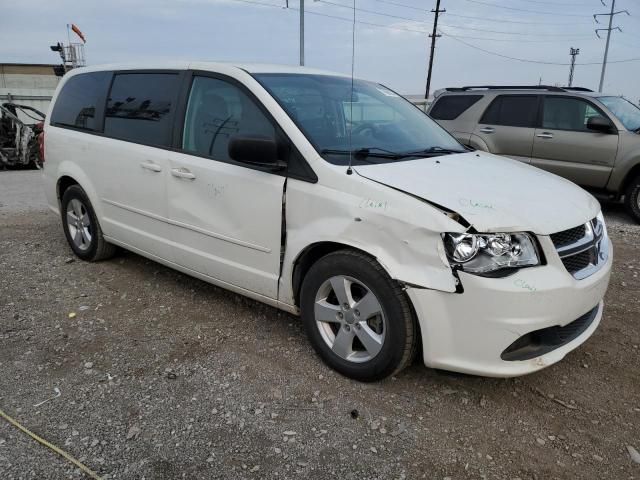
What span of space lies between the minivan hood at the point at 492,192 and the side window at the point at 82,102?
2749mm

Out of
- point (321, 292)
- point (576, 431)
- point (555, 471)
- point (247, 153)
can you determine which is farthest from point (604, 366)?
point (247, 153)

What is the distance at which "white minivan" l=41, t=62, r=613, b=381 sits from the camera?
263cm

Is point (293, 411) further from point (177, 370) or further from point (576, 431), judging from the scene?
point (576, 431)

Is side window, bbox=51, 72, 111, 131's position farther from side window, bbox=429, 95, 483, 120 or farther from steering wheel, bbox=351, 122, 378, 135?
side window, bbox=429, 95, 483, 120

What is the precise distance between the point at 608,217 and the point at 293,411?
21.1 ft

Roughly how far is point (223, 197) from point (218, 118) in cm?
57

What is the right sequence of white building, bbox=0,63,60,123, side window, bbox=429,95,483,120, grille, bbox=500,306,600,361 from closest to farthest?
grille, bbox=500,306,600,361
side window, bbox=429,95,483,120
white building, bbox=0,63,60,123

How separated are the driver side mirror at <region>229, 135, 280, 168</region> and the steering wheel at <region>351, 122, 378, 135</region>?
23.7 inches

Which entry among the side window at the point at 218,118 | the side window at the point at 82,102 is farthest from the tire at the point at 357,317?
the side window at the point at 82,102

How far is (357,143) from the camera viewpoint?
3361 mm

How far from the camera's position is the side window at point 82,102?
15.2ft

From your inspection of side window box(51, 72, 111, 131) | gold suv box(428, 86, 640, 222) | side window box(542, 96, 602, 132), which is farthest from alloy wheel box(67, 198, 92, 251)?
side window box(542, 96, 602, 132)

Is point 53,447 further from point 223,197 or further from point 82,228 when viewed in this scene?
point 82,228

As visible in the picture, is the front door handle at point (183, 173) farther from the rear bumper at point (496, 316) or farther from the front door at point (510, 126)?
the front door at point (510, 126)
